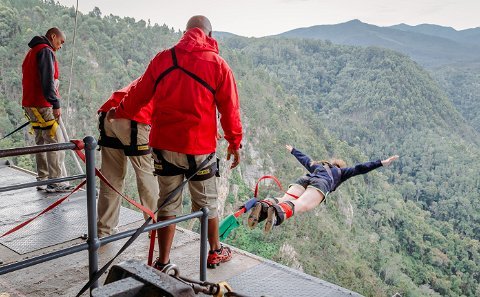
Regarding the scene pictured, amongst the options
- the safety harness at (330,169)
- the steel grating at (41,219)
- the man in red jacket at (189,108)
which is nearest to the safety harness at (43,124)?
the steel grating at (41,219)

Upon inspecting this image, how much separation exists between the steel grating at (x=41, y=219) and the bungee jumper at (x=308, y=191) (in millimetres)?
1218

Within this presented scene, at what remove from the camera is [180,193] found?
109 inches

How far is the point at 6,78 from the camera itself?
3158 cm

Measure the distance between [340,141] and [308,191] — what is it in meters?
67.2

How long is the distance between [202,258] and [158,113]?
0.90 m

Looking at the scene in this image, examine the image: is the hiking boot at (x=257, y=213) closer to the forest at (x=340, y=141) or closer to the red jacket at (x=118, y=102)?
the red jacket at (x=118, y=102)

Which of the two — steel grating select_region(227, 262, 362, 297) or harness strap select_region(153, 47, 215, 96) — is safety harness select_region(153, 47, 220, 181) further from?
steel grating select_region(227, 262, 362, 297)

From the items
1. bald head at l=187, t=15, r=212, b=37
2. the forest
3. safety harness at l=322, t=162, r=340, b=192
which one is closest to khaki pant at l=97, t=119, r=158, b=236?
bald head at l=187, t=15, r=212, b=37

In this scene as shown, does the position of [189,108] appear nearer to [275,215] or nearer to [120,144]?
[120,144]

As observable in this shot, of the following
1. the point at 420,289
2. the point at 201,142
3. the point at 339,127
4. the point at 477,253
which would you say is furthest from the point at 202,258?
the point at 339,127

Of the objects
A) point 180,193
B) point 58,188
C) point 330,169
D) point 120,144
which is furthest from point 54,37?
point 330,169

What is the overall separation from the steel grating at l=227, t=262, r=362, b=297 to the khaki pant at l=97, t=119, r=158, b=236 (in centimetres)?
88

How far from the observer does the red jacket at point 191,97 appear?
8.62ft

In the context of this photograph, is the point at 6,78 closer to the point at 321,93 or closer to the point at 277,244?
the point at 277,244
